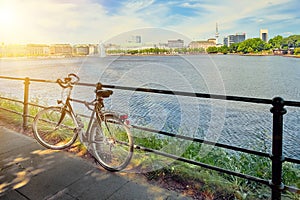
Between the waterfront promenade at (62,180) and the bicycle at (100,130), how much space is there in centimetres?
13

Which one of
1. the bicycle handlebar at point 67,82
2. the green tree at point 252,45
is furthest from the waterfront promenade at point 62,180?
the green tree at point 252,45

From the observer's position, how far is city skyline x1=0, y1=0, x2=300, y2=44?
6.35 metres

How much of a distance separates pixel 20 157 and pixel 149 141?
1466mm

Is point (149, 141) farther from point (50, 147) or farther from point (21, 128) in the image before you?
point (21, 128)

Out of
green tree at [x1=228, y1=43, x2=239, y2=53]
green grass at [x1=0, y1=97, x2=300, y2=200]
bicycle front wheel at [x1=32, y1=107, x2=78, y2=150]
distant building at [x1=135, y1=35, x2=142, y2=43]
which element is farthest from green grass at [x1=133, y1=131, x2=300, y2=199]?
green tree at [x1=228, y1=43, x2=239, y2=53]

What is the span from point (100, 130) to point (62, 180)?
0.56m

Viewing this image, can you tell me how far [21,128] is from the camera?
3430mm

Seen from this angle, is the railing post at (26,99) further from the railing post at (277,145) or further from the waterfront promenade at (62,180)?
the railing post at (277,145)

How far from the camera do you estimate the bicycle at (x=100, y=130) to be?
214 cm

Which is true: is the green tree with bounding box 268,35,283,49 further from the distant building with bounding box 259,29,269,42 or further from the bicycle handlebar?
the bicycle handlebar

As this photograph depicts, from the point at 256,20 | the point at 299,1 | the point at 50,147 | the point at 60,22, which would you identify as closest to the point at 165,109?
the point at 60,22

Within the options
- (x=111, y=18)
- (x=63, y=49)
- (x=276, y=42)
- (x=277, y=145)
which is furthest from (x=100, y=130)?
(x=276, y=42)

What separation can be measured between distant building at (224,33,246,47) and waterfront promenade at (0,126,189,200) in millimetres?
26288

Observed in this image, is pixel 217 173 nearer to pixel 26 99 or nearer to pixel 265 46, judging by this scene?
pixel 26 99
